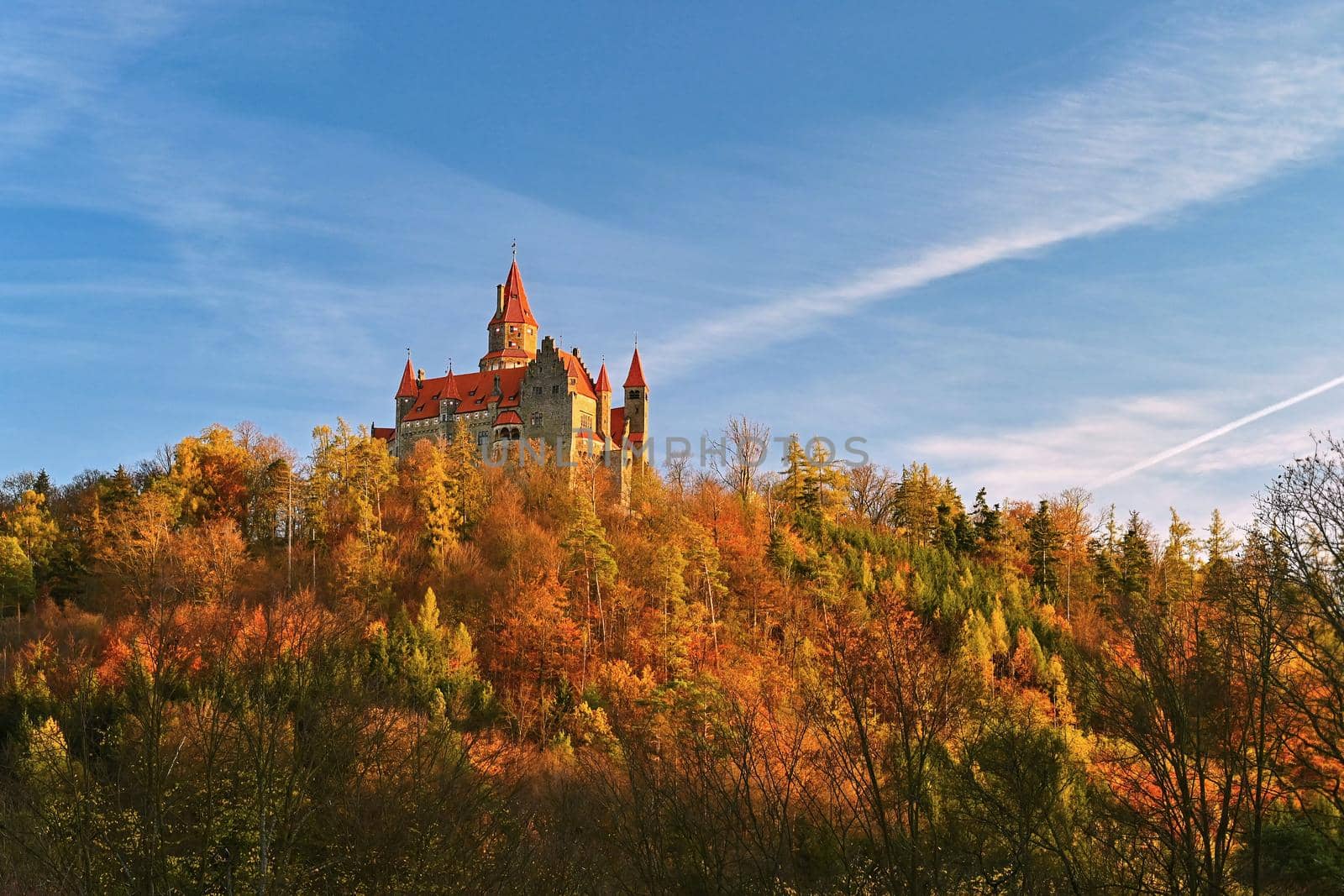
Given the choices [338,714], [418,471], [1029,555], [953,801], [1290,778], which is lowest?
[953,801]

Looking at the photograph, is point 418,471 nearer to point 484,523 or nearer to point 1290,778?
point 484,523

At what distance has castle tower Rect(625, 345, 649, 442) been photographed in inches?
3007

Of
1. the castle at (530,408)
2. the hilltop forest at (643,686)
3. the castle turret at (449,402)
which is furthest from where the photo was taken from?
the castle turret at (449,402)

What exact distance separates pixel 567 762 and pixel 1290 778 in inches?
840

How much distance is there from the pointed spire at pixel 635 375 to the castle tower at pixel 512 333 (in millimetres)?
8727

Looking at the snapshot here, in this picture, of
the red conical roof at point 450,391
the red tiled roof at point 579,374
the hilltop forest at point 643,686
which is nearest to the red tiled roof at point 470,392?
the red conical roof at point 450,391

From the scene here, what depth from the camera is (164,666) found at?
55.2 feet

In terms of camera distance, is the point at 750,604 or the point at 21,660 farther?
the point at 750,604

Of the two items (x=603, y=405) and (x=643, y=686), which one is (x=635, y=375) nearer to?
(x=603, y=405)

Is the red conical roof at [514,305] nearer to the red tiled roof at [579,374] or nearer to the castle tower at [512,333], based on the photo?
the castle tower at [512,333]

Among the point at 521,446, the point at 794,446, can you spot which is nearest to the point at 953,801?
the point at 794,446

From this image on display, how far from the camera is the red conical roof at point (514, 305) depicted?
85.9m

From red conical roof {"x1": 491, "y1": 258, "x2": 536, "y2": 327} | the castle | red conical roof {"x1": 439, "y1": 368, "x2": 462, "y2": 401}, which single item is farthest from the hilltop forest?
red conical roof {"x1": 491, "y1": 258, "x2": 536, "y2": 327}

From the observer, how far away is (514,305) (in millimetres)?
86875
